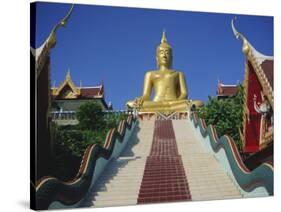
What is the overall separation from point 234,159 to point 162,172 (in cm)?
108

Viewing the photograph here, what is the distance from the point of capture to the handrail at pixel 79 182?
7.31 m

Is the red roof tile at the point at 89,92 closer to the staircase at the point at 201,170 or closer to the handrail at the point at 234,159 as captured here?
the staircase at the point at 201,170

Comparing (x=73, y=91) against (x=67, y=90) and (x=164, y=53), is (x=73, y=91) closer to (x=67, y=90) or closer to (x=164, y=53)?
(x=67, y=90)

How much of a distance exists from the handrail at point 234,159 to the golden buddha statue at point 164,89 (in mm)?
274

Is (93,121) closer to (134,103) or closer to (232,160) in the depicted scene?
(134,103)

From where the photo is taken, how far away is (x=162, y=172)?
828cm

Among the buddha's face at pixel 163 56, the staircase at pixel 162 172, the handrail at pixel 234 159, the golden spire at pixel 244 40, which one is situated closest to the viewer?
the staircase at pixel 162 172

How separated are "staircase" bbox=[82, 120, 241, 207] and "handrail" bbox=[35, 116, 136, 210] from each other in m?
0.19

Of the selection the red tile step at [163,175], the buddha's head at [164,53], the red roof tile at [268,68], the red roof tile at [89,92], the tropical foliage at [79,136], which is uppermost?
the buddha's head at [164,53]

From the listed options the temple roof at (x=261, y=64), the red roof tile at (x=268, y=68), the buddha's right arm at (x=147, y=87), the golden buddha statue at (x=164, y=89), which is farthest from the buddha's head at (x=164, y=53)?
the red roof tile at (x=268, y=68)

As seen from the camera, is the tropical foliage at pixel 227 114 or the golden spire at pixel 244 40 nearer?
the tropical foliage at pixel 227 114

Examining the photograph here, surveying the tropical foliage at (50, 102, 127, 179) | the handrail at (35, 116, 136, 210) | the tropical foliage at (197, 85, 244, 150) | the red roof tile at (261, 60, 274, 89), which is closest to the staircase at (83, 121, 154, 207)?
the handrail at (35, 116, 136, 210)

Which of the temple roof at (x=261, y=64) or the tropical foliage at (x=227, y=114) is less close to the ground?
the temple roof at (x=261, y=64)

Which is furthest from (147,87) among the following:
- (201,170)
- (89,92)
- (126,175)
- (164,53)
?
(201,170)
